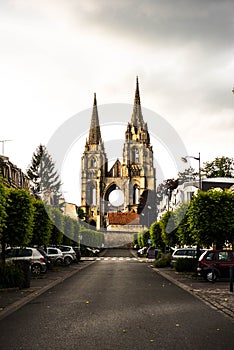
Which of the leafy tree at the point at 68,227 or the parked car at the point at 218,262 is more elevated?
the leafy tree at the point at 68,227

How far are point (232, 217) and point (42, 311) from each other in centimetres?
1859

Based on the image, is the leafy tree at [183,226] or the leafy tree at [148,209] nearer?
the leafy tree at [183,226]

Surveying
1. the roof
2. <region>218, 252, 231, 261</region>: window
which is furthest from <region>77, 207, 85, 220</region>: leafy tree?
<region>218, 252, 231, 261</region>: window

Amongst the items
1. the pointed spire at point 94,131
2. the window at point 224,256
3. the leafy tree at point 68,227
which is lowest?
the window at point 224,256

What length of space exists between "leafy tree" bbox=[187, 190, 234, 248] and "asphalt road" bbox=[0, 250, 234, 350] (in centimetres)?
1267

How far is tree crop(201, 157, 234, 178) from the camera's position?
253ft

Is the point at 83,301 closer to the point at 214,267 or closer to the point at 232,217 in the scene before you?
the point at 214,267

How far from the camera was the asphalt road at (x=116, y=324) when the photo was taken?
9.04 meters

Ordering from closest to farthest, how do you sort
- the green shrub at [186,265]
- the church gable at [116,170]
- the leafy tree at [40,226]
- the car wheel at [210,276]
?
the car wheel at [210,276] → the green shrub at [186,265] → the leafy tree at [40,226] → the church gable at [116,170]

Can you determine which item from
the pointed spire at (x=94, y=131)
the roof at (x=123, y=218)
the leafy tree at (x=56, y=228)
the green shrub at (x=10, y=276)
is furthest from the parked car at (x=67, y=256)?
the pointed spire at (x=94, y=131)

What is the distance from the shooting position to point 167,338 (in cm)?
953

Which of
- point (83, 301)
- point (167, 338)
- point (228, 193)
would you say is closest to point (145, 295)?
point (83, 301)

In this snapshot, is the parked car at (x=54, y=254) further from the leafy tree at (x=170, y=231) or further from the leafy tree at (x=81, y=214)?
the leafy tree at (x=81, y=214)

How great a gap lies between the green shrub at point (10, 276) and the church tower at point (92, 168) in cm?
13724
